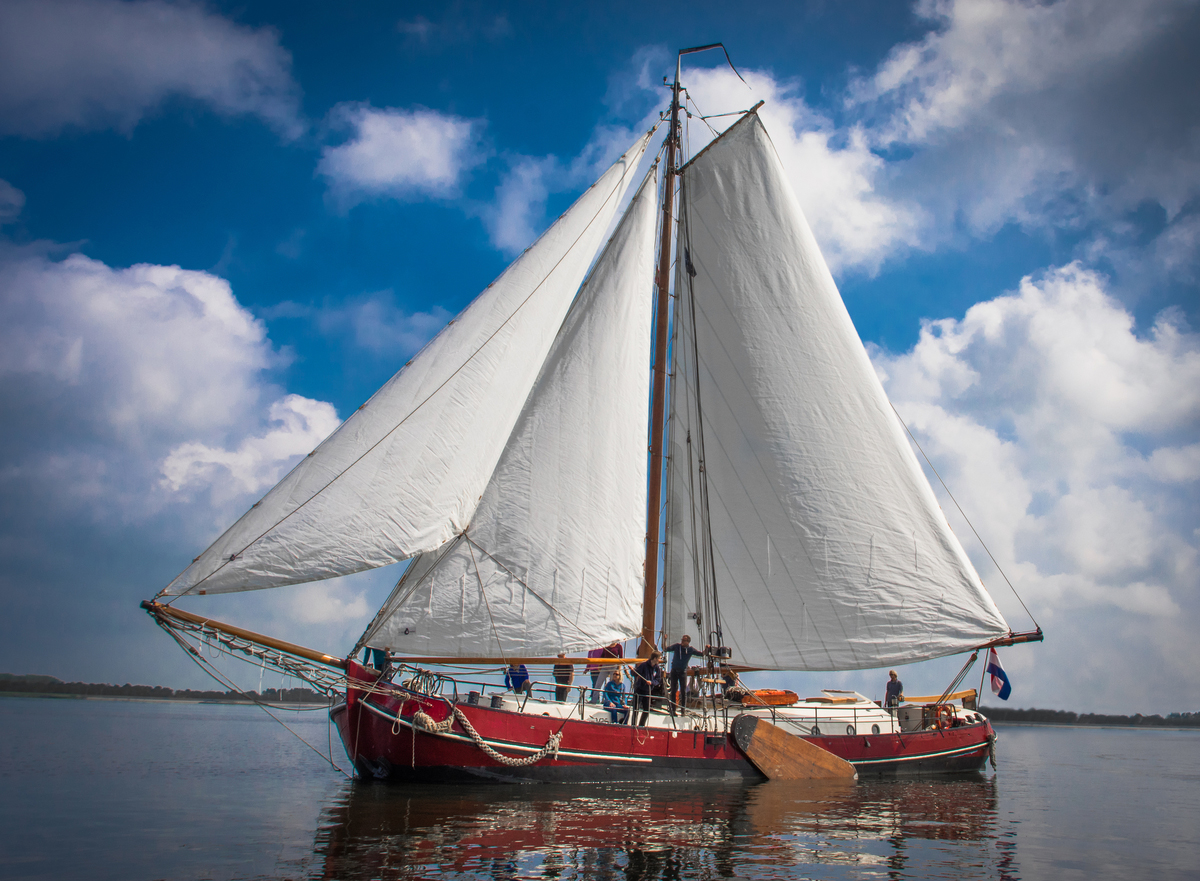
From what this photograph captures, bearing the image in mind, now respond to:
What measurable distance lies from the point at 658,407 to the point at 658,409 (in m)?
0.06

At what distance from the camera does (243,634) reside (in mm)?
14969

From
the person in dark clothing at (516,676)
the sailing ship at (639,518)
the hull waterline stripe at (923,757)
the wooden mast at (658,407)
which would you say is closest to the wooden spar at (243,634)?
the sailing ship at (639,518)

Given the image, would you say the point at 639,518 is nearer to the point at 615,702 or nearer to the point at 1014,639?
the point at 615,702

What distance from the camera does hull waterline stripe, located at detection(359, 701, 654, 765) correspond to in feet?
51.7

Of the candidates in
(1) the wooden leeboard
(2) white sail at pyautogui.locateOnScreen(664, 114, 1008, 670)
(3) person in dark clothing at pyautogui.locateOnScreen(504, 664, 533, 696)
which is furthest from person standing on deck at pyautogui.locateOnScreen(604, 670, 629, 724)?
(2) white sail at pyautogui.locateOnScreen(664, 114, 1008, 670)

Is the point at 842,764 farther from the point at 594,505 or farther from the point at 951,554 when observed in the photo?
the point at 594,505

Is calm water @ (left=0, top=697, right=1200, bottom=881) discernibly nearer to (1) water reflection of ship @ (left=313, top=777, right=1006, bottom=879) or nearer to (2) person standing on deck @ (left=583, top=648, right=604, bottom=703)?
(1) water reflection of ship @ (left=313, top=777, right=1006, bottom=879)

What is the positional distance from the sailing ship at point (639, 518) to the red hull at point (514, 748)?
0.05 metres

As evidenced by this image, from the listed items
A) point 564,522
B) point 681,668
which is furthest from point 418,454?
point 681,668

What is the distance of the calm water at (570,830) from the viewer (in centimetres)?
1027

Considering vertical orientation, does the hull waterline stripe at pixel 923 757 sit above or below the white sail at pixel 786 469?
below

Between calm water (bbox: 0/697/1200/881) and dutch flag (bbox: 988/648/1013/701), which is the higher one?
dutch flag (bbox: 988/648/1013/701)

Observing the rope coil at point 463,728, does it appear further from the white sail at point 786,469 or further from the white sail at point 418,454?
the white sail at point 786,469

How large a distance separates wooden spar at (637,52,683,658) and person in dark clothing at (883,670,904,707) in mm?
8184
